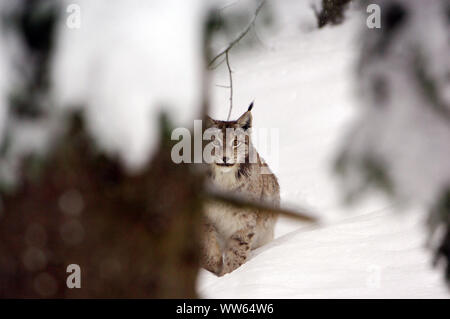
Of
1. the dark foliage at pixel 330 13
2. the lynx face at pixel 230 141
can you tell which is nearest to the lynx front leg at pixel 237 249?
the lynx face at pixel 230 141

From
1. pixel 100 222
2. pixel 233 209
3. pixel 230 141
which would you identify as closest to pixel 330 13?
pixel 230 141

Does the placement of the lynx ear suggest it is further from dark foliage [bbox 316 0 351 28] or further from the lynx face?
dark foliage [bbox 316 0 351 28]

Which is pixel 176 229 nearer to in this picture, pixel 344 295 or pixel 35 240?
pixel 35 240

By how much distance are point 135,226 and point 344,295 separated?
133 centimetres

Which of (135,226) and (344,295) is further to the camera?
(344,295)

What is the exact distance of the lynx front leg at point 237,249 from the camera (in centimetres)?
371

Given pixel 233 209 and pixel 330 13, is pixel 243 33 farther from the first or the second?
pixel 330 13

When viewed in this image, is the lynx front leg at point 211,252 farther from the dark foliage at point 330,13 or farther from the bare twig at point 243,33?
the dark foliage at point 330,13

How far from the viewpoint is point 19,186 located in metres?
1.77

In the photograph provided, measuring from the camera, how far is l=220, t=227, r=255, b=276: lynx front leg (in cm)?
371

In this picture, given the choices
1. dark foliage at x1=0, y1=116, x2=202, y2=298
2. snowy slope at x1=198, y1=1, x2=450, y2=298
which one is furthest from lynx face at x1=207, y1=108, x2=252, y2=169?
dark foliage at x1=0, y1=116, x2=202, y2=298

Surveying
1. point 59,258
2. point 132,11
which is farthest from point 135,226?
point 132,11
